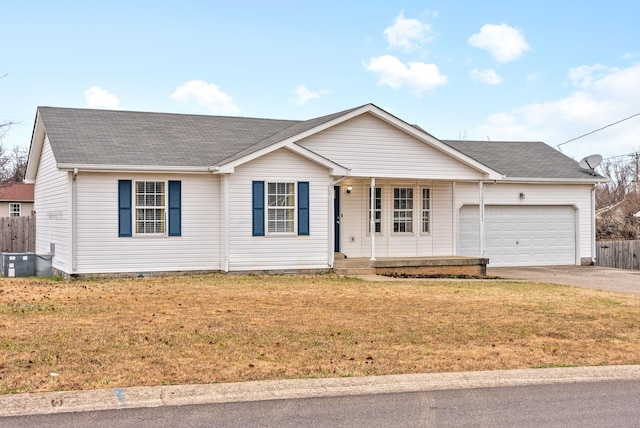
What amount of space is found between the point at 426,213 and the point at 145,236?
877cm

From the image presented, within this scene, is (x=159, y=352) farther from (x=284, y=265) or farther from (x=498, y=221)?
(x=498, y=221)

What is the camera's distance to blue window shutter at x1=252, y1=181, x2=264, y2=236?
61.4 feet

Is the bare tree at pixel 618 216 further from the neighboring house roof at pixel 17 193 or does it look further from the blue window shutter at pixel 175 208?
the neighboring house roof at pixel 17 193

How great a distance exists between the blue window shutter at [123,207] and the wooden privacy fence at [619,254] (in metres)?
17.1

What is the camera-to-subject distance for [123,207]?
17.9 metres

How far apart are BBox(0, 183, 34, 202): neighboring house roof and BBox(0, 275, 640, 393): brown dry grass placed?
117 ft

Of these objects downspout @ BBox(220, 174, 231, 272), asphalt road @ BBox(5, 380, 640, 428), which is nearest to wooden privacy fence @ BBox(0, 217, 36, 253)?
downspout @ BBox(220, 174, 231, 272)

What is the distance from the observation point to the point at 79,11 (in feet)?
69.3

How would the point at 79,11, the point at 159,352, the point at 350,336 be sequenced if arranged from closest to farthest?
the point at 159,352 < the point at 350,336 < the point at 79,11

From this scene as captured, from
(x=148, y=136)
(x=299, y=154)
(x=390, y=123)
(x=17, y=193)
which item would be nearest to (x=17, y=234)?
(x=148, y=136)

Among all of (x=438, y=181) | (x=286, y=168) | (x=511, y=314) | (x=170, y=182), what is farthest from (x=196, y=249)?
(x=511, y=314)

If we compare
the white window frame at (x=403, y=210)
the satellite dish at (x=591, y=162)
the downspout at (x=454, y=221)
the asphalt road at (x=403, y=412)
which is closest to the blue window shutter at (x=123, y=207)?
the white window frame at (x=403, y=210)

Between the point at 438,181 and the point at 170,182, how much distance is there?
8404mm

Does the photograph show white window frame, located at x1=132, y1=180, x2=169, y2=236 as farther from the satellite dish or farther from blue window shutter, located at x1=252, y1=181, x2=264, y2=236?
the satellite dish
